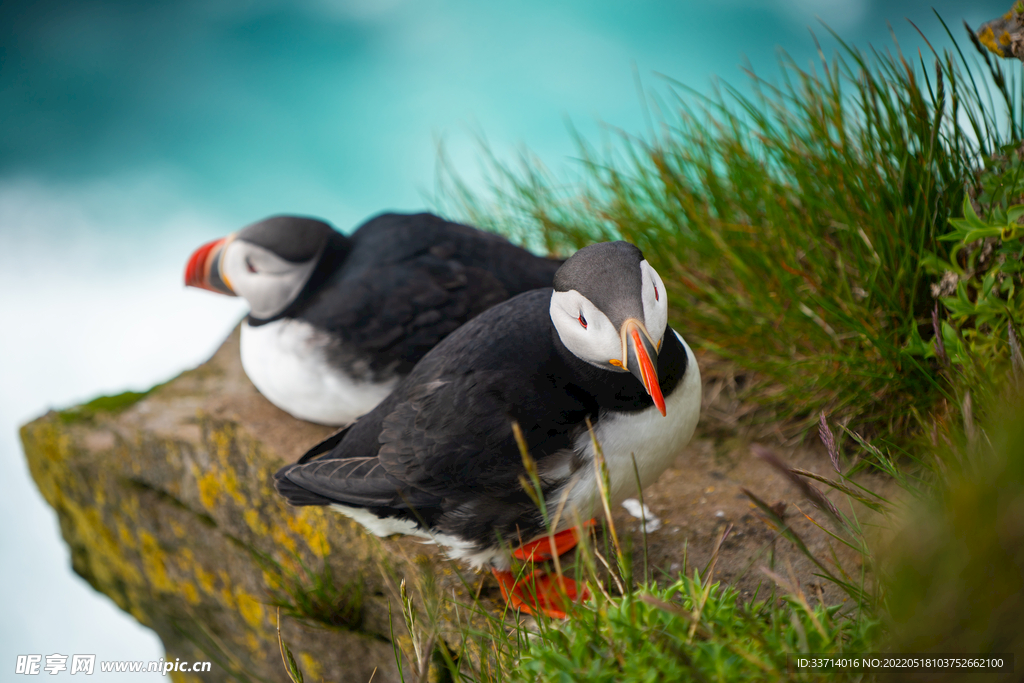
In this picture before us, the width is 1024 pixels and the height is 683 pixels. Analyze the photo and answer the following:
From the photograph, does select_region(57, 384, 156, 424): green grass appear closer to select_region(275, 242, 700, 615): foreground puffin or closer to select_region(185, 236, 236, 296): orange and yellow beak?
select_region(185, 236, 236, 296): orange and yellow beak

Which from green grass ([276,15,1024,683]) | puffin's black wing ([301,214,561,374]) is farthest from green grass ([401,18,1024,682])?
puffin's black wing ([301,214,561,374])

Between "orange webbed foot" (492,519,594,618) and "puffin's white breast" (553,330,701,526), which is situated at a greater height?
"puffin's white breast" (553,330,701,526)

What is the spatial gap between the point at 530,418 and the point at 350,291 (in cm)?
123

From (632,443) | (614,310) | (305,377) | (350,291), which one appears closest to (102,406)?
(305,377)

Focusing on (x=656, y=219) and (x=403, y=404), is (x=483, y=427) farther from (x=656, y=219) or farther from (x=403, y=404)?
(x=656, y=219)

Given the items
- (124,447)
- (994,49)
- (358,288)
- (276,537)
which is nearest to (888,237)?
(994,49)

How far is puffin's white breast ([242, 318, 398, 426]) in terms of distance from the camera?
2.69m

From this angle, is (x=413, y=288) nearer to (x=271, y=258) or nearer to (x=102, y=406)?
(x=271, y=258)

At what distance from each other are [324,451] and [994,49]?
7.31 feet

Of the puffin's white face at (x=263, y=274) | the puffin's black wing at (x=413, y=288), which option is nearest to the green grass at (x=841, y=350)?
the puffin's black wing at (x=413, y=288)

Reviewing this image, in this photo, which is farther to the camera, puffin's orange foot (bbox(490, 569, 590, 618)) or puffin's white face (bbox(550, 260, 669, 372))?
puffin's orange foot (bbox(490, 569, 590, 618))

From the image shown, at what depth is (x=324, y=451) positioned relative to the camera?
2.27 m

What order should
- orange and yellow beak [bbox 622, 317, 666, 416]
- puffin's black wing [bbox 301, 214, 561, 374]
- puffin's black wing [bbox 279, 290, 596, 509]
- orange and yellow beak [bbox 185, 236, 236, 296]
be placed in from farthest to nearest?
orange and yellow beak [bbox 185, 236, 236, 296] → puffin's black wing [bbox 301, 214, 561, 374] → puffin's black wing [bbox 279, 290, 596, 509] → orange and yellow beak [bbox 622, 317, 666, 416]

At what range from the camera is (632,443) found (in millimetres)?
1777
